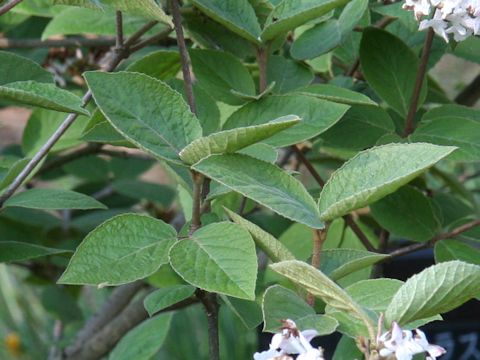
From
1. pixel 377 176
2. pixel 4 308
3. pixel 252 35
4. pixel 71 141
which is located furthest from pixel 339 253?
pixel 4 308

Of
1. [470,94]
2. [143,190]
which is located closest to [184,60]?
[470,94]

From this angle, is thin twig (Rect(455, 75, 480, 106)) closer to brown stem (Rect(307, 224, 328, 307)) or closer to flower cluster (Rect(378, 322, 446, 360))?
brown stem (Rect(307, 224, 328, 307))

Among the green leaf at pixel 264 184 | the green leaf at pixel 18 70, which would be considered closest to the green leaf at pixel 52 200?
the green leaf at pixel 18 70

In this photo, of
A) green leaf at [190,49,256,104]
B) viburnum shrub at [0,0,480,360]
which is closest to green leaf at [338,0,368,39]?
viburnum shrub at [0,0,480,360]

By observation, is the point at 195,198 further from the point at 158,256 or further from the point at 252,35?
the point at 252,35

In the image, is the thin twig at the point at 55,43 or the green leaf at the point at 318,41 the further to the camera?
the thin twig at the point at 55,43

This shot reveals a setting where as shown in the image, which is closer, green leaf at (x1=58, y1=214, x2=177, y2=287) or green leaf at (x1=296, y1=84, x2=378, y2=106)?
green leaf at (x1=58, y1=214, x2=177, y2=287)

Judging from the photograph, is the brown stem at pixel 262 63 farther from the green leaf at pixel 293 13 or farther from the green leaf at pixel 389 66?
the green leaf at pixel 389 66
